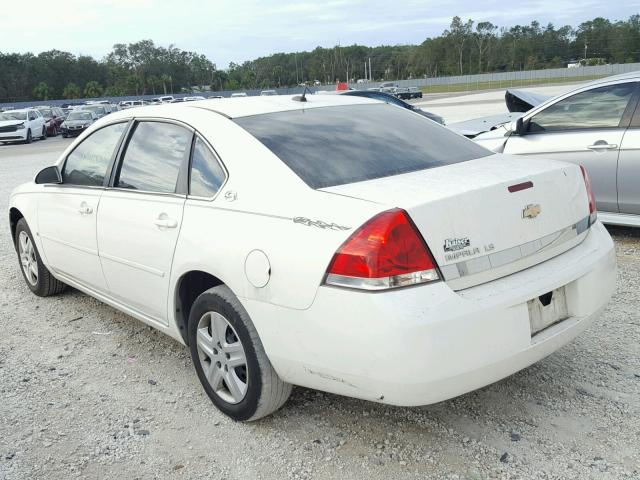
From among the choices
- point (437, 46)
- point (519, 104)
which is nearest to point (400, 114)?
point (519, 104)

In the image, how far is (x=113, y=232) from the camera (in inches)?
150

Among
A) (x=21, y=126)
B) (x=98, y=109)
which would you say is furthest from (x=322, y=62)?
(x=21, y=126)

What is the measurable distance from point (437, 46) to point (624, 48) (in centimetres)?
4007

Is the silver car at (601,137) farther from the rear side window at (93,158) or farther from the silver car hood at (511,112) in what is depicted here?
the rear side window at (93,158)

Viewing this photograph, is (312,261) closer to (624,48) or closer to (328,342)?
(328,342)

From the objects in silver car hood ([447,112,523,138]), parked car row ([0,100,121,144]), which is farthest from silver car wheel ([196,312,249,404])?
parked car row ([0,100,121,144])

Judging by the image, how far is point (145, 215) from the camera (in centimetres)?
357

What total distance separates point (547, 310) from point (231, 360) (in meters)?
1.51

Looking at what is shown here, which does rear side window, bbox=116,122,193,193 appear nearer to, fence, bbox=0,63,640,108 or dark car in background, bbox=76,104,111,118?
dark car in background, bbox=76,104,111,118

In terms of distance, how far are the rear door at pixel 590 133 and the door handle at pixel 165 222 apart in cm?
421

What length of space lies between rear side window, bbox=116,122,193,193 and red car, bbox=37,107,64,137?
32.5 meters

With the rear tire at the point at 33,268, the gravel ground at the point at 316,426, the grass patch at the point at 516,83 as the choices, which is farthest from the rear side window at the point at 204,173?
the grass patch at the point at 516,83

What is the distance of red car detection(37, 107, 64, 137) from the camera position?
3394 centimetres

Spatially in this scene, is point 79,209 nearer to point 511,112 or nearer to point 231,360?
point 231,360
